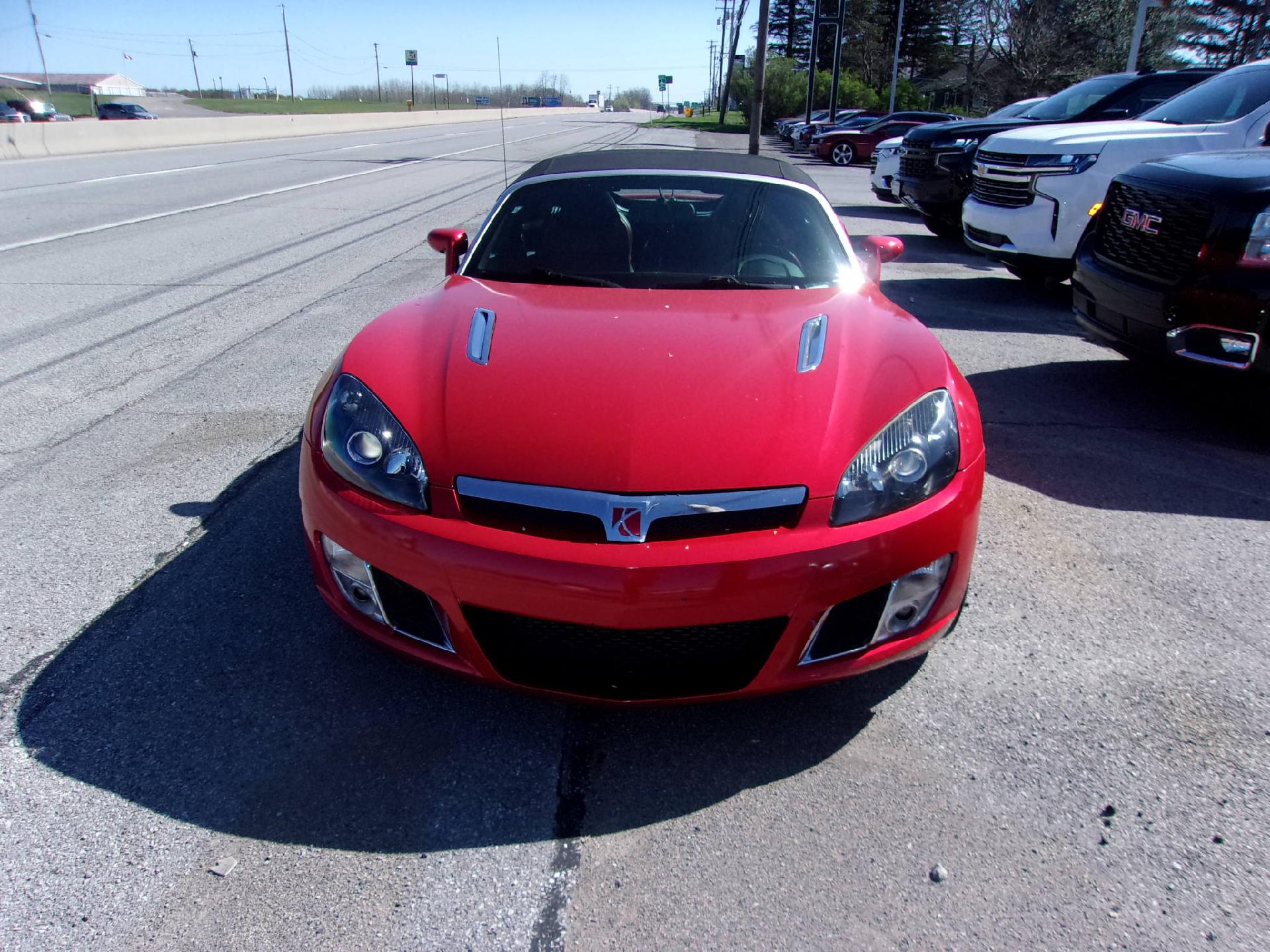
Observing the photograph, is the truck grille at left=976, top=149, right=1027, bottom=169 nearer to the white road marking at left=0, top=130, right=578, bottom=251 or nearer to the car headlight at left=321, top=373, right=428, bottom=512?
→ the car headlight at left=321, top=373, right=428, bottom=512

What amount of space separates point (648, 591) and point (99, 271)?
8.21m

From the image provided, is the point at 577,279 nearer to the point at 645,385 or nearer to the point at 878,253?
the point at 645,385

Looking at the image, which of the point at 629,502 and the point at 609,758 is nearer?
the point at 629,502

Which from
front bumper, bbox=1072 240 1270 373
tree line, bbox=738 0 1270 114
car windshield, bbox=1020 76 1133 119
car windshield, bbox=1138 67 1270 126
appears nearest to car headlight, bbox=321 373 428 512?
front bumper, bbox=1072 240 1270 373

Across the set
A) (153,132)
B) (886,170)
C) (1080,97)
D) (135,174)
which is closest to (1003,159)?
(1080,97)

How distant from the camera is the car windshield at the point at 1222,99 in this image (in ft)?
23.4

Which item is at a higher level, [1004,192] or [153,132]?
[1004,192]

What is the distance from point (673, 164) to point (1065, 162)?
5.27 m

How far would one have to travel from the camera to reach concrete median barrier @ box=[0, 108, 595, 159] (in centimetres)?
2161

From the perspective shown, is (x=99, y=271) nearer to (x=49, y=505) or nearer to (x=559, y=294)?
(x=49, y=505)

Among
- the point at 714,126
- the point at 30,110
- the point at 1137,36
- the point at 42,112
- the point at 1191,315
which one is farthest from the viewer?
the point at 714,126

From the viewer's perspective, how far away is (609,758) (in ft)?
7.54

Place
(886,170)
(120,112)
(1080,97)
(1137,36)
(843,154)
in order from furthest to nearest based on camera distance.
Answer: (120,112) < (843,154) < (1137,36) < (886,170) < (1080,97)

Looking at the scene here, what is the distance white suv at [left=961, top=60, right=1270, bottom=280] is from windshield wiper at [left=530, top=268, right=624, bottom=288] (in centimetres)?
565
